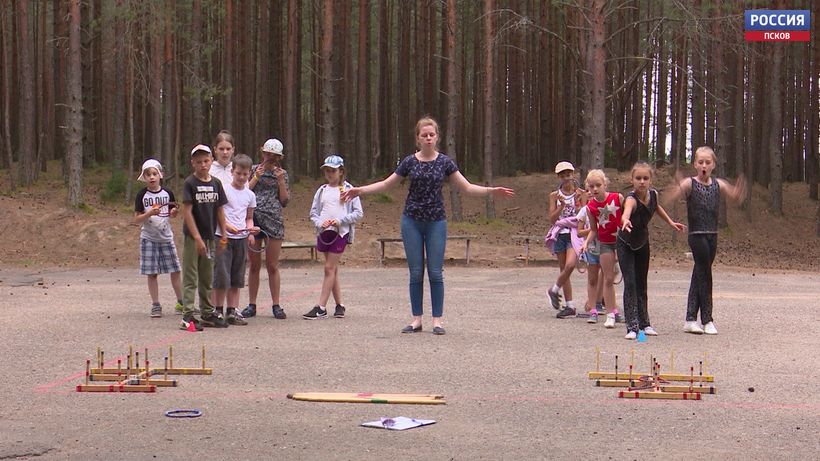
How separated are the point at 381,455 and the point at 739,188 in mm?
6583

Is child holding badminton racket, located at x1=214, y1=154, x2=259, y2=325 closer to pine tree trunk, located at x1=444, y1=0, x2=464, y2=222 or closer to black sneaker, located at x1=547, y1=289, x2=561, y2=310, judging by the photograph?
black sneaker, located at x1=547, y1=289, x2=561, y2=310

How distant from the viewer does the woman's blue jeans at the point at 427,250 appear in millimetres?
10812

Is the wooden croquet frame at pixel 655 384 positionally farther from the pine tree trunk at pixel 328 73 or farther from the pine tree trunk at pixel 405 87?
the pine tree trunk at pixel 405 87

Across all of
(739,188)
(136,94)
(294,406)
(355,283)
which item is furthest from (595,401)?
(136,94)

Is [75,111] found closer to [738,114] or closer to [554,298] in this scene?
[554,298]

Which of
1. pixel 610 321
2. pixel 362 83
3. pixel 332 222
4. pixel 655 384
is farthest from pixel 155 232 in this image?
pixel 362 83

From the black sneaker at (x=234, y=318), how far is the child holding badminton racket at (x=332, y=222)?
87 centimetres

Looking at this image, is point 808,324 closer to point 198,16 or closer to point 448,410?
point 448,410

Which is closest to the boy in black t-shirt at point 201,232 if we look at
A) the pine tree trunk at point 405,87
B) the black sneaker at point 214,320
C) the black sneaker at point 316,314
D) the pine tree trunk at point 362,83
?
→ the black sneaker at point 214,320

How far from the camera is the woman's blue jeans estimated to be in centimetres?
1081

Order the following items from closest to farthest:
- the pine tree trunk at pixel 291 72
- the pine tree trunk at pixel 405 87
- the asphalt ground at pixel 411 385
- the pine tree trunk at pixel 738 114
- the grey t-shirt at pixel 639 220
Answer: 1. the asphalt ground at pixel 411 385
2. the grey t-shirt at pixel 639 220
3. the pine tree trunk at pixel 291 72
4. the pine tree trunk at pixel 738 114
5. the pine tree trunk at pixel 405 87

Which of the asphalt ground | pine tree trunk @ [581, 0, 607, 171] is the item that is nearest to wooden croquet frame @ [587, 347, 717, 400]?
the asphalt ground

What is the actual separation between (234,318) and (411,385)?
4306 millimetres

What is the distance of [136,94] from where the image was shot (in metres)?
43.2
